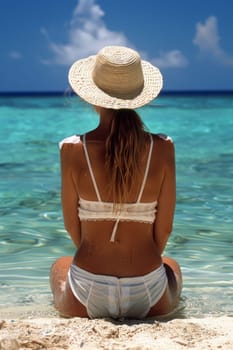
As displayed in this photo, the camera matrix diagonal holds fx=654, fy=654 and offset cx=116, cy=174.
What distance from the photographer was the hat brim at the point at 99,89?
9.29ft

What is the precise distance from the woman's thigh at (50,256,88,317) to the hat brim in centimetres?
87

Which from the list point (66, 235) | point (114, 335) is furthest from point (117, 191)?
point (66, 235)

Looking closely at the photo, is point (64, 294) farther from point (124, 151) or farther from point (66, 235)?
point (66, 235)

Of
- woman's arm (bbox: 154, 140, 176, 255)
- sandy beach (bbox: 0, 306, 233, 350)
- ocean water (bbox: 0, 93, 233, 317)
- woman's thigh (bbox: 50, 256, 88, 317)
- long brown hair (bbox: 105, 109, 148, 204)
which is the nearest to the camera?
sandy beach (bbox: 0, 306, 233, 350)

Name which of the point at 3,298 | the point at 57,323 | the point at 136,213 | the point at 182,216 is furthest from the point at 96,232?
the point at 182,216

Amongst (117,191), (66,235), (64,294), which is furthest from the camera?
(66,235)

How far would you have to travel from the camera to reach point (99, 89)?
9.56ft

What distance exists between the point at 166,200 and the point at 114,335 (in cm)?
65

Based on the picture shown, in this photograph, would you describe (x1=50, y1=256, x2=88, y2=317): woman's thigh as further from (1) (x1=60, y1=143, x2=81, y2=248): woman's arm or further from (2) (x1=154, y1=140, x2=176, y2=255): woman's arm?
(2) (x1=154, y1=140, x2=176, y2=255): woman's arm

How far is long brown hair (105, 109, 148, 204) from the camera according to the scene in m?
2.78

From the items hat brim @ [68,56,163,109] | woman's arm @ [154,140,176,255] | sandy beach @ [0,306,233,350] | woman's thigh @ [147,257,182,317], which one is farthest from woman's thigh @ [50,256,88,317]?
hat brim @ [68,56,163,109]

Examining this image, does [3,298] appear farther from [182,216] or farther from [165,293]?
[182,216]

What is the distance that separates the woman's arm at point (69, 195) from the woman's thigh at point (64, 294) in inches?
8.5

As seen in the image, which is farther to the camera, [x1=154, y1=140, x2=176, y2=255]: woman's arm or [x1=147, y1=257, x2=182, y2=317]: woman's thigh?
[x1=147, y1=257, x2=182, y2=317]: woman's thigh
